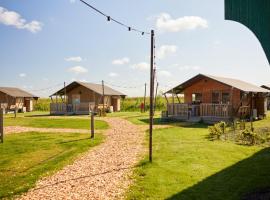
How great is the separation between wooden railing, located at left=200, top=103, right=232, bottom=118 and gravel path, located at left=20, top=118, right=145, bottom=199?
14.3 m

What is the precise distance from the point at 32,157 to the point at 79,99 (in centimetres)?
3267

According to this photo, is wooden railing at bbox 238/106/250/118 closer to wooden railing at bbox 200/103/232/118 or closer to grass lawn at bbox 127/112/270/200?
wooden railing at bbox 200/103/232/118

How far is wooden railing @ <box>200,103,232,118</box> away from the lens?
86.7 ft

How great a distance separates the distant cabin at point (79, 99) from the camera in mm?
42219

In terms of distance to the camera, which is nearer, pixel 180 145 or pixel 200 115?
pixel 180 145

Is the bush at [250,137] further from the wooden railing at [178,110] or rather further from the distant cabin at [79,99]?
the distant cabin at [79,99]

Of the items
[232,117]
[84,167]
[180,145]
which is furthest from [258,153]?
[232,117]

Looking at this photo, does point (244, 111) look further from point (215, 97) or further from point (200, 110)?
point (200, 110)

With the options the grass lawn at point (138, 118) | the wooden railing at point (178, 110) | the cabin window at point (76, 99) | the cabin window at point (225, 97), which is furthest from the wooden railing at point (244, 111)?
the cabin window at point (76, 99)

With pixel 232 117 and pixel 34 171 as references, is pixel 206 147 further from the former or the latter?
pixel 232 117

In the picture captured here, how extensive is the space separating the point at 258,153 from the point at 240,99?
16.4 meters

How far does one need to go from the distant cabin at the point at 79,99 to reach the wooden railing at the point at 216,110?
16687 millimetres

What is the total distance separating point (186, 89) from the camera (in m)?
32.7

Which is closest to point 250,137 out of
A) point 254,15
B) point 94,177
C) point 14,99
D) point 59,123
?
point 94,177
